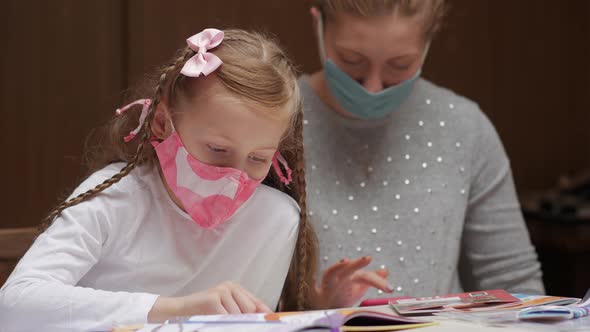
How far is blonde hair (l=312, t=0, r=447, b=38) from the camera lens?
4.62ft

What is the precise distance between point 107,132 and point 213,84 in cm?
24

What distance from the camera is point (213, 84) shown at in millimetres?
1066

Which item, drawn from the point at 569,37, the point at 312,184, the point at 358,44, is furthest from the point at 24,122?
the point at 569,37

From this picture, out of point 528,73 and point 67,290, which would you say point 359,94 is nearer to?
point 67,290

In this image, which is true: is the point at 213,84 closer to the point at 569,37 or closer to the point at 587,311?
the point at 587,311

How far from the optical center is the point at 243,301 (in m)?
0.93

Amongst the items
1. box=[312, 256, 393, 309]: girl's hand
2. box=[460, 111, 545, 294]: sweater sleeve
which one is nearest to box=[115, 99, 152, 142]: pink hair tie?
box=[312, 256, 393, 309]: girl's hand

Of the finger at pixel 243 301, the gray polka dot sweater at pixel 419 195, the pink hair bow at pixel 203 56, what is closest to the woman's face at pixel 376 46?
the gray polka dot sweater at pixel 419 195

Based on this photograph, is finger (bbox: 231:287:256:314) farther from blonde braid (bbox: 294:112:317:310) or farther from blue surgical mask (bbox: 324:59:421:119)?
blue surgical mask (bbox: 324:59:421:119)

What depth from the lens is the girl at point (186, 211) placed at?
0.95 metres

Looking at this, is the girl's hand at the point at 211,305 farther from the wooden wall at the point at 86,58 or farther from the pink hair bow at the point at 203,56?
the wooden wall at the point at 86,58

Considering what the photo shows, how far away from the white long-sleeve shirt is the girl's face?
0.11 m

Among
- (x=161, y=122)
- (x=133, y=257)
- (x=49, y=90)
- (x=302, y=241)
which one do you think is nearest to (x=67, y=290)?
(x=133, y=257)

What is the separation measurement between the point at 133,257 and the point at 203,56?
0.30m
